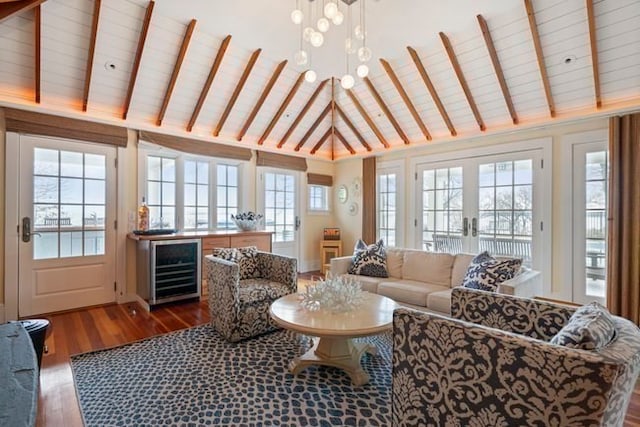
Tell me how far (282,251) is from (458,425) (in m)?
4.88

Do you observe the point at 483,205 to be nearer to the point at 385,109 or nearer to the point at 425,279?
the point at 425,279

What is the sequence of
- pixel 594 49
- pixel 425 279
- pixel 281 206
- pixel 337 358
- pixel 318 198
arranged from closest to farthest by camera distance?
pixel 337 358 < pixel 594 49 < pixel 425 279 < pixel 281 206 < pixel 318 198

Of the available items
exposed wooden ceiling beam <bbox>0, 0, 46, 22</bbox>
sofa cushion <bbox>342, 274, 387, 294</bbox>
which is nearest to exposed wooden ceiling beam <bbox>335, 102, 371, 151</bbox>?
sofa cushion <bbox>342, 274, 387, 294</bbox>

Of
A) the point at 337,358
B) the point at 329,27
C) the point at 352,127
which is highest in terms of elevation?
the point at 329,27

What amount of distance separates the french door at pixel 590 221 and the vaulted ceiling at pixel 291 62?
0.55 metres

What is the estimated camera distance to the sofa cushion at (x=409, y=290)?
3.14 meters

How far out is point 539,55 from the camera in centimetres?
328

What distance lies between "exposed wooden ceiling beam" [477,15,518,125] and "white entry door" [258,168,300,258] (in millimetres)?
3664

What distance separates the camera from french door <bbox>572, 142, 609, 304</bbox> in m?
3.67

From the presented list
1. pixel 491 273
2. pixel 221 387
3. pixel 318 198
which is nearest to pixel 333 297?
pixel 221 387

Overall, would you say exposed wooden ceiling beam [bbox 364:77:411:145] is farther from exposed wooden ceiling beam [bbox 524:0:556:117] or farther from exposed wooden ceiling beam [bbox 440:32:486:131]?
exposed wooden ceiling beam [bbox 524:0:556:117]

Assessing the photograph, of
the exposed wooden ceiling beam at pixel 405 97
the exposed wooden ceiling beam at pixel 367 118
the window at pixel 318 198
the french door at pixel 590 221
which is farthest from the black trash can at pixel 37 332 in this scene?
the french door at pixel 590 221

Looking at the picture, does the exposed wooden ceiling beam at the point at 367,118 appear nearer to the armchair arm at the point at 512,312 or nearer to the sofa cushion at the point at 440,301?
the sofa cushion at the point at 440,301

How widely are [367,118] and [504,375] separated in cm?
458
